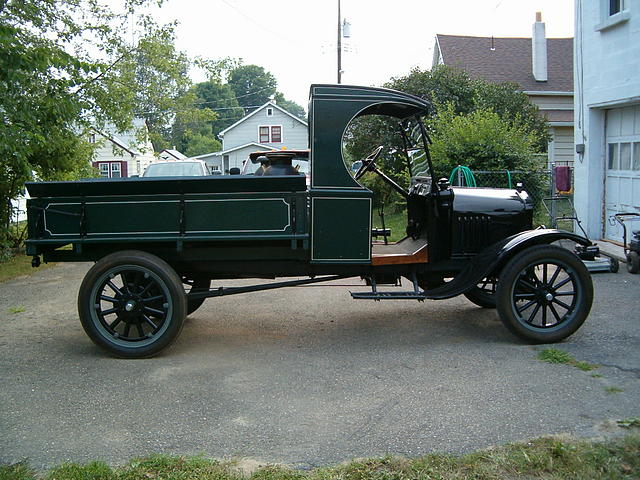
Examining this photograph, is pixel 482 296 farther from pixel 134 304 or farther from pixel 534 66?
pixel 534 66

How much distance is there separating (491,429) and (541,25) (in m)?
25.2

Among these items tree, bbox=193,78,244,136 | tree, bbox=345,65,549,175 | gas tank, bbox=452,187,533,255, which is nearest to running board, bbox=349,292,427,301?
gas tank, bbox=452,187,533,255

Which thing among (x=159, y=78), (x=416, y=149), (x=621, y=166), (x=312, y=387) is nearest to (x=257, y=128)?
(x=159, y=78)

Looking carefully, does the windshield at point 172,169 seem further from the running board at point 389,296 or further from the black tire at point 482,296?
the running board at point 389,296

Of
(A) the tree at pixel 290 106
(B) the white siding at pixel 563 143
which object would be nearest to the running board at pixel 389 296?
(B) the white siding at pixel 563 143

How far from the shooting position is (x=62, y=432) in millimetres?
4250

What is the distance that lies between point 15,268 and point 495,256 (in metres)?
8.50

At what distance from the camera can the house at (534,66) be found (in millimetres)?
26062

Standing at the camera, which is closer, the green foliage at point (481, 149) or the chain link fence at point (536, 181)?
the chain link fence at point (536, 181)

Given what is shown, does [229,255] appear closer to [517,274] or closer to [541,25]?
[517,274]

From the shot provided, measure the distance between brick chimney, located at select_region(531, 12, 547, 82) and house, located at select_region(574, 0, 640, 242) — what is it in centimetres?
1511

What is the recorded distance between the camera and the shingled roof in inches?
1051

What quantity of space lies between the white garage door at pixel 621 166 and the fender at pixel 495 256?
4934 mm

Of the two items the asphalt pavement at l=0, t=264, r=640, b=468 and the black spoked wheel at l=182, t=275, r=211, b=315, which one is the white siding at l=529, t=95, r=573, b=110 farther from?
the black spoked wheel at l=182, t=275, r=211, b=315
